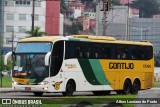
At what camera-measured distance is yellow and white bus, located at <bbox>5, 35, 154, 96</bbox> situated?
3153cm

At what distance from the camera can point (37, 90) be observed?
31.5 meters

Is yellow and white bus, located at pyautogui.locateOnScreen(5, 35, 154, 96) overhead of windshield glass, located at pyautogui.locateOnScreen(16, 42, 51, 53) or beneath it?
beneath

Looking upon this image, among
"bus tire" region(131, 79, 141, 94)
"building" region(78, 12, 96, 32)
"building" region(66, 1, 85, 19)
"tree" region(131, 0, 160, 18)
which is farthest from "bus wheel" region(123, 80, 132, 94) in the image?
"building" region(66, 1, 85, 19)

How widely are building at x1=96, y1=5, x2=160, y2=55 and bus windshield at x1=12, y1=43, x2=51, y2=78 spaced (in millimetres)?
51452

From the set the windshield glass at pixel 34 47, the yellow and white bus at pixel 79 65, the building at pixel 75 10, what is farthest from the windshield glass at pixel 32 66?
the building at pixel 75 10

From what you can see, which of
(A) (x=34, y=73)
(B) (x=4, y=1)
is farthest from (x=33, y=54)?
(B) (x=4, y=1)

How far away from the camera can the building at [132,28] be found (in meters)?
86.8

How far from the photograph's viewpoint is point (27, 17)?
132625mm

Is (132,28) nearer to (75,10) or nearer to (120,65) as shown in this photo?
(75,10)

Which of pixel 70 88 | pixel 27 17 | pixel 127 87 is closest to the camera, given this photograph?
pixel 70 88

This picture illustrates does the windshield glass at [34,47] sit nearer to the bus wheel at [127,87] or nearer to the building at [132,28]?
the bus wheel at [127,87]

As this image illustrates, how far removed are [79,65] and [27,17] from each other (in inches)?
3951

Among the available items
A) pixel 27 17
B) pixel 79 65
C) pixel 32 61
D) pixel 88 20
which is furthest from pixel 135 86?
pixel 27 17

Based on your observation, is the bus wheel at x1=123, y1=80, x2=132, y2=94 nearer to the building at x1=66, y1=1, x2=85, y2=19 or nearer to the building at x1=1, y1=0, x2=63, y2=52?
the building at x1=1, y1=0, x2=63, y2=52
